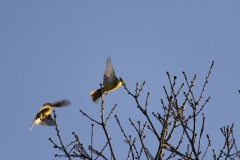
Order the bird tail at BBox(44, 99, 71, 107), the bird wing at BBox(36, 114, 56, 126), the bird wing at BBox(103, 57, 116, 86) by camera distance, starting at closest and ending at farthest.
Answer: the bird wing at BBox(36, 114, 56, 126)
the bird wing at BBox(103, 57, 116, 86)
the bird tail at BBox(44, 99, 71, 107)

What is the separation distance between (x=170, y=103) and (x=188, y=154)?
723mm

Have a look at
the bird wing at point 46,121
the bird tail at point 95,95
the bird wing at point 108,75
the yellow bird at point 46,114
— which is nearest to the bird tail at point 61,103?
the yellow bird at point 46,114

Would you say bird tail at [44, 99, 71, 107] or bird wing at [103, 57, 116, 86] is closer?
bird wing at [103, 57, 116, 86]

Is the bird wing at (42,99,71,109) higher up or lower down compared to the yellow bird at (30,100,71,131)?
higher up

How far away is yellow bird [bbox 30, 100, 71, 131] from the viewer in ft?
29.4

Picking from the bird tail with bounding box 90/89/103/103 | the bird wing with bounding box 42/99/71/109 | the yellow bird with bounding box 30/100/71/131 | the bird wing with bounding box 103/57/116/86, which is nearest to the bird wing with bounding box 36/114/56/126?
the yellow bird with bounding box 30/100/71/131

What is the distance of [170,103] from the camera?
20.3 ft

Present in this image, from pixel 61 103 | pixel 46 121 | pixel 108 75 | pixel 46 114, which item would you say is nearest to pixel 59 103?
pixel 61 103

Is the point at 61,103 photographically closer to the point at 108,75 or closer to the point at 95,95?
the point at 95,95

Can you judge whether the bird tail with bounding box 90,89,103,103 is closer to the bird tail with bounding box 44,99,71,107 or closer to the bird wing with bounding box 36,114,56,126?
the bird tail with bounding box 44,99,71,107

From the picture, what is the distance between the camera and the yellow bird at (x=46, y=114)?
353 inches

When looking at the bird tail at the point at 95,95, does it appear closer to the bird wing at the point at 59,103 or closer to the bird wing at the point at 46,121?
the bird wing at the point at 59,103

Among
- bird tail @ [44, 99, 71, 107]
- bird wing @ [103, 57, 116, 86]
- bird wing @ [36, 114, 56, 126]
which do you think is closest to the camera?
bird wing @ [36, 114, 56, 126]

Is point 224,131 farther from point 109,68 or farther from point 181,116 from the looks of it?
point 109,68
